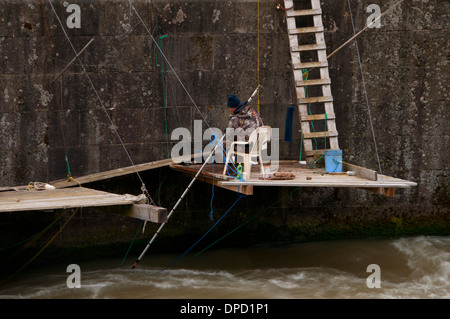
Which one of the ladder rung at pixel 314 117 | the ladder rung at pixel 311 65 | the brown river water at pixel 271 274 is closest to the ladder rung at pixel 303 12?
the ladder rung at pixel 311 65

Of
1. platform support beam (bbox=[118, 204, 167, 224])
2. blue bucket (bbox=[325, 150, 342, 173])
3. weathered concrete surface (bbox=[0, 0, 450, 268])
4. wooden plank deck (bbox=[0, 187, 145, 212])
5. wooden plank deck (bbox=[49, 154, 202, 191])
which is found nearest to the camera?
wooden plank deck (bbox=[0, 187, 145, 212])

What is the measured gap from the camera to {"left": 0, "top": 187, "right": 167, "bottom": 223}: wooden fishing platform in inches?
288

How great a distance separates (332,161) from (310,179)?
2.73 ft

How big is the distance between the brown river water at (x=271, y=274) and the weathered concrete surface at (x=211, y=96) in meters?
0.36

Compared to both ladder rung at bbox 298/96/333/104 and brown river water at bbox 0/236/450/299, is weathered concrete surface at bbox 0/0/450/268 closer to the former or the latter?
brown river water at bbox 0/236/450/299

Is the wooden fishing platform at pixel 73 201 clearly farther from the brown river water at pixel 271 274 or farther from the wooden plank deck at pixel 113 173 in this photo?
the brown river water at pixel 271 274

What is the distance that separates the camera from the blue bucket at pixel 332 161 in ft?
29.0

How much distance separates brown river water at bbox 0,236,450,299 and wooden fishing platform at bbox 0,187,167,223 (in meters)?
1.36

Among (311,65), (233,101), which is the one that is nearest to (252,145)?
(233,101)

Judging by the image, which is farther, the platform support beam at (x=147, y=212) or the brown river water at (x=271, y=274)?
the brown river water at (x=271, y=274)

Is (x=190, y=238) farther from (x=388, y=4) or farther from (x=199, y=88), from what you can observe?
(x=388, y=4)

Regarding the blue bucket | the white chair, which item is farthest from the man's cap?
the blue bucket

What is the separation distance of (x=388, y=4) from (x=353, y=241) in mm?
3643

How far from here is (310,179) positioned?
26.7 feet
